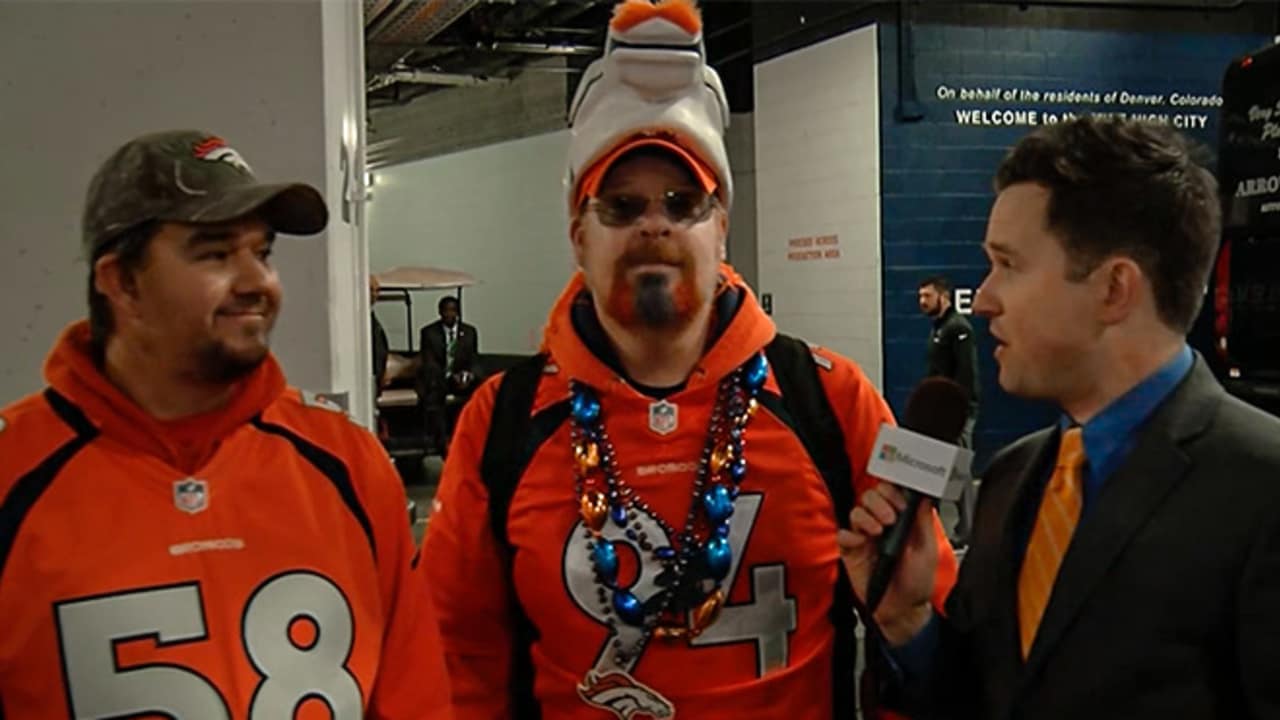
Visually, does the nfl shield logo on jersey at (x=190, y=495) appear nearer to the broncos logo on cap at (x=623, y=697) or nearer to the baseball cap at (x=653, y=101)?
the broncos logo on cap at (x=623, y=697)

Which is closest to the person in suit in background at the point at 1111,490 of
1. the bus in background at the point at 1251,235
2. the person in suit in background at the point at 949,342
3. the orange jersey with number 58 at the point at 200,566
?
the orange jersey with number 58 at the point at 200,566

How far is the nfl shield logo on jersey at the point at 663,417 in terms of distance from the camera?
6.34ft

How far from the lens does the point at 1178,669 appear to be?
130 cm

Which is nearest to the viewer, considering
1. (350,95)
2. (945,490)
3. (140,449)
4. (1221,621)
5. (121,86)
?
(1221,621)

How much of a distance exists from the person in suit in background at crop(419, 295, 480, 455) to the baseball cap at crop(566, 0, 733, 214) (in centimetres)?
802

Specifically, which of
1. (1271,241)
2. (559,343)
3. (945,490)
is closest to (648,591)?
(559,343)

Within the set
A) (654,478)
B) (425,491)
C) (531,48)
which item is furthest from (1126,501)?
(531,48)

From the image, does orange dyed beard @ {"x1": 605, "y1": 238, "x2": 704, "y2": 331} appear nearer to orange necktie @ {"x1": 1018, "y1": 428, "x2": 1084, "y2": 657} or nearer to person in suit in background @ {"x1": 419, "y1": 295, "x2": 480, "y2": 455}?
orange necktie @ {"x1": 1018, "y1": 428, "x2": 1084, "y2": 657}

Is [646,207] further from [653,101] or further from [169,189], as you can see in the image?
[169,189]

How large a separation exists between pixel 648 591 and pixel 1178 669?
0.80 metres

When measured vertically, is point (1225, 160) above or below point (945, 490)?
above

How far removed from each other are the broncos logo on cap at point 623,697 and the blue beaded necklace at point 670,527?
4 centimetres

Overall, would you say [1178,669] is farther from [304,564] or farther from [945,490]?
[304,564]

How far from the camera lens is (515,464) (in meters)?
1.96
